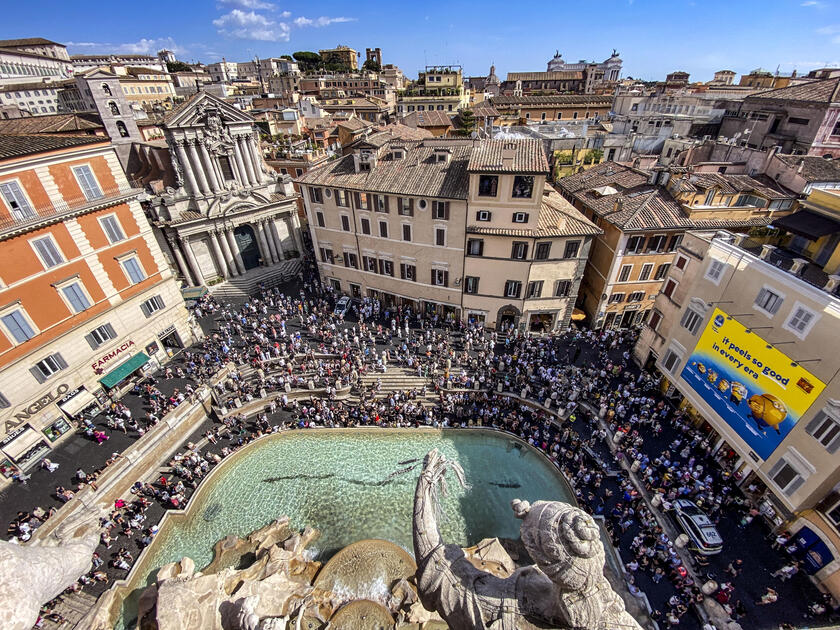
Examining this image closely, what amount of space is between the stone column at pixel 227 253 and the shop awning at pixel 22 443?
21492 mm

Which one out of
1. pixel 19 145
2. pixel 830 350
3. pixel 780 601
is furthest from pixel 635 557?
pixel 19 145

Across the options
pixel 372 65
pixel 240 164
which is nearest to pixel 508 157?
pixel 240 164

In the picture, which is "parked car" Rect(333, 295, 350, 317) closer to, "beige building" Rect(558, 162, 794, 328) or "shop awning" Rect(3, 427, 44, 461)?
"shop awning" Rect(3, 427, 44, 461)

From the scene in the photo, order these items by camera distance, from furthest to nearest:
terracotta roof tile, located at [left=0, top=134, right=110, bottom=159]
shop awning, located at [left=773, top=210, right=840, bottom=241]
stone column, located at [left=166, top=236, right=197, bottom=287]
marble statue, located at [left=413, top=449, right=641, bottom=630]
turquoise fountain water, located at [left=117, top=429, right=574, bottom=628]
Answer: stone column, located at [left=166, top=236, right=197, bottom=287]
terracotta roof tile, located at [left=0, top=134, right=110, bottom=159]
turquoise fountain water, located at [left=117, top=429, right=574, bottom=628]
shop awning, located at [left=773, top=210, right=840, bottom=241]
marble statue, located at [left=413, top=449, right=641, bottom=630]

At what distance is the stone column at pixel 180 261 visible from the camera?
3667 centimetres

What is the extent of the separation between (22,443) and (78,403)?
3.32 metres

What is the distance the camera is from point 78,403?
82.3 ft

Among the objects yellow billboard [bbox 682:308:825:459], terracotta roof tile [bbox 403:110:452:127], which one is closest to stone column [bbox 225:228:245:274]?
terracotta roof tile [bbox 403:110:452:127]

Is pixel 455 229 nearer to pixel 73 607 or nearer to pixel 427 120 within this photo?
pixel 73 607

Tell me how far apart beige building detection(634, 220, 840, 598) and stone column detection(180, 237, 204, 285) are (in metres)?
42.8

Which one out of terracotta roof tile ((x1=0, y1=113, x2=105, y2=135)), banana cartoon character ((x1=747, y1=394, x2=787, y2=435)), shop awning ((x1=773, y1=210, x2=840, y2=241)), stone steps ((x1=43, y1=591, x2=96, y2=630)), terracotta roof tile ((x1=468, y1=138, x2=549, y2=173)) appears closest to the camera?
stone steps ((x1=43, y1=591, x2=96, y2=630))

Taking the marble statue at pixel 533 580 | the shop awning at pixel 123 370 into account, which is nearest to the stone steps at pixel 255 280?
the shop awning at pixel 123 370

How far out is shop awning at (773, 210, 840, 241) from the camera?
64.6 ft

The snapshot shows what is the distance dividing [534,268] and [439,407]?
13.4 m
